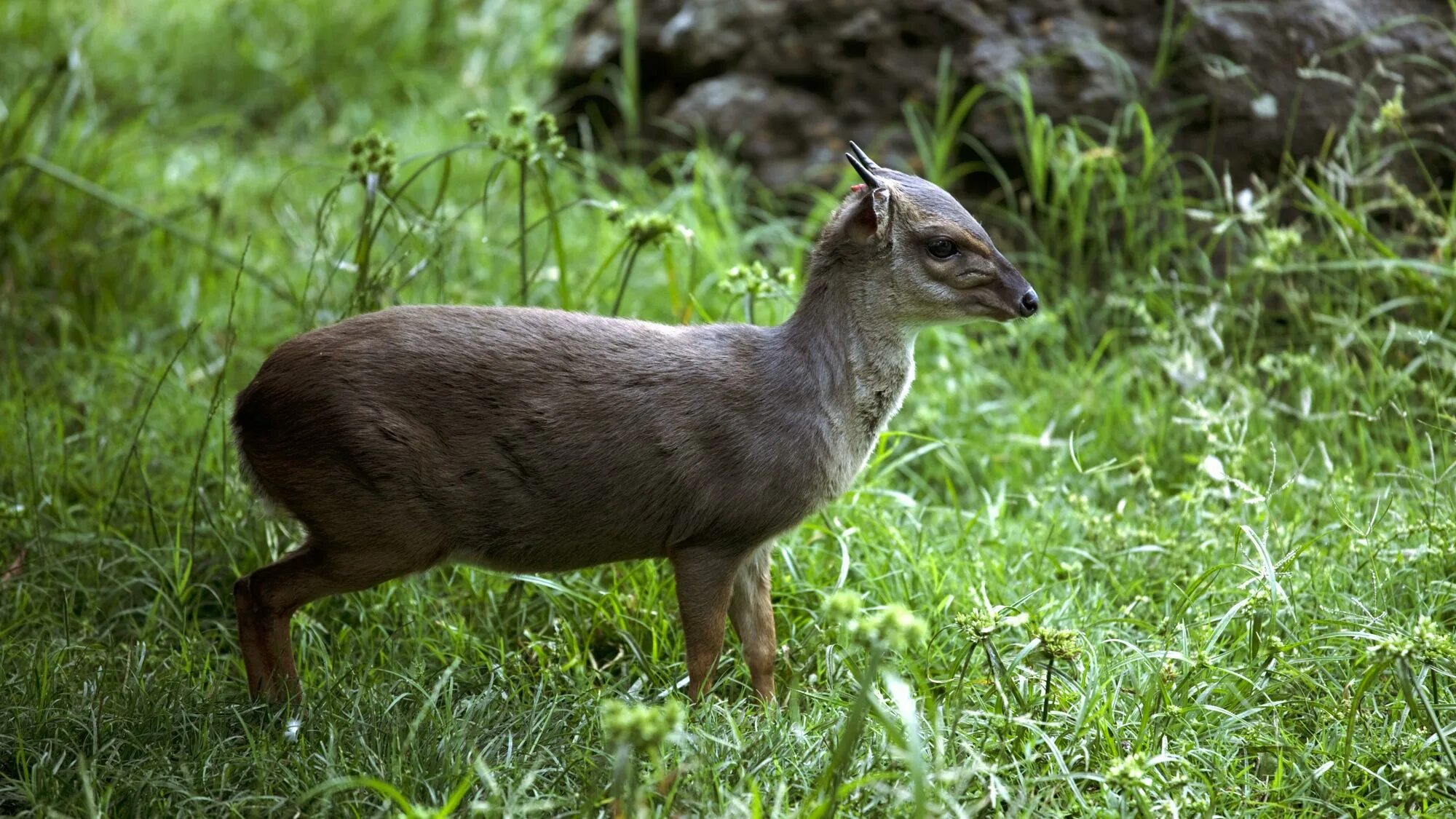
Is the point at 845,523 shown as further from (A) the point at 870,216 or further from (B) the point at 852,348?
(A) the point at 870,216

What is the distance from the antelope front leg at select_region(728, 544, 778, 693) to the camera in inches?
154

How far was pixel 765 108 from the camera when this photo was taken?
685cm

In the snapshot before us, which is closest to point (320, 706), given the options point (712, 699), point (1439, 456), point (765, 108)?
point (712, 699)

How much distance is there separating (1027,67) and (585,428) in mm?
3468

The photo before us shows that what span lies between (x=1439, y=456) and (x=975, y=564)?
1719mm

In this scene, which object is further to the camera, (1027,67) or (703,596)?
(1027,67)

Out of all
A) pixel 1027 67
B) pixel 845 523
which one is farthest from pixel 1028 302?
pixel 1027 67

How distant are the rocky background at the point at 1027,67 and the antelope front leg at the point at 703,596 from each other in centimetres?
298

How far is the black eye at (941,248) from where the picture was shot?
12.3ft

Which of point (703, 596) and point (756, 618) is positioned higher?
point (703, 596)

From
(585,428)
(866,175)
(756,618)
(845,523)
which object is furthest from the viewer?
(845,523)

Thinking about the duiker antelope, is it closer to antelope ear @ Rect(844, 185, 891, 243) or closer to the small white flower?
antelope ear @ Rect(844, 185, 891, 243)

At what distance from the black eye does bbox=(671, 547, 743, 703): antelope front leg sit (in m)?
0.96

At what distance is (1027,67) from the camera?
20.3 ft
